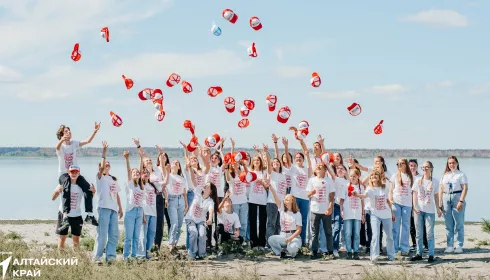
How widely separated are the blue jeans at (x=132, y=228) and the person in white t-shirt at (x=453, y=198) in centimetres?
569

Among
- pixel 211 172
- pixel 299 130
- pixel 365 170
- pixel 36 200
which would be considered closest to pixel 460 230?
pixel 365 170

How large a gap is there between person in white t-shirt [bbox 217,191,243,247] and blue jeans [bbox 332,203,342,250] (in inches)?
70.9

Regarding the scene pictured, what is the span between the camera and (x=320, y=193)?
1243 cm

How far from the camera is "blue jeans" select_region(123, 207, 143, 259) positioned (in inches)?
463

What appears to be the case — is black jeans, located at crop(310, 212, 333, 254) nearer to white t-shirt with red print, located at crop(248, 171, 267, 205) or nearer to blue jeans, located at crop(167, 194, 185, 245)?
white t-shirt with red print, located at crop(248, 171, 267, 205)

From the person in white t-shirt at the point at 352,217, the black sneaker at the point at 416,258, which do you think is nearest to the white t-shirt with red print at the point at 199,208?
the person in white t-shirt at the point at 352,217

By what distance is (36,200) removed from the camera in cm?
4081

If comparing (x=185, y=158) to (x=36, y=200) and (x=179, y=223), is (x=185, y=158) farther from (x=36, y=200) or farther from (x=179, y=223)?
(x=36, y=200)

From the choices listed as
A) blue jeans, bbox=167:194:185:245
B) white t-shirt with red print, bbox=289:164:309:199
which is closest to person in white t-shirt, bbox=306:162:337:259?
white t-shirt with red print, bbox=289:164:309:199

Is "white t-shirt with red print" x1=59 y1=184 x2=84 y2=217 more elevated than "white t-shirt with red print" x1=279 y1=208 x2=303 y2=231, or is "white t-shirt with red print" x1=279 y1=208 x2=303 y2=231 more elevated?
"white t-shirt with red print" x1=59 y1=184 x2=84 y2=217

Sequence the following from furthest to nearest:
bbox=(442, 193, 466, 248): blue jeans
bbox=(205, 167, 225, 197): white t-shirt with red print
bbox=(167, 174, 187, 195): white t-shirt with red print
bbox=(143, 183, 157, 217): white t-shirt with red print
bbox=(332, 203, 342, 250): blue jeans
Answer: bbox=(205, 167, 225, 197): white t-shirt with red print < bbox=(442, 193, 466, 248): blue jeans < bbox=(332, 203, 342, 250): blue jeans < bbox=(167, 174, 187, 195): white t-shirt with red print < bbox=(143, 183, 157, 217): white t-shirt with red print

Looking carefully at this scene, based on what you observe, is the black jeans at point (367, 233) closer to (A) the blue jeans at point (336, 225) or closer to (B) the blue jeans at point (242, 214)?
(A) the blue jeans at point (336, 225)

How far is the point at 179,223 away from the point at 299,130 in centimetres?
309

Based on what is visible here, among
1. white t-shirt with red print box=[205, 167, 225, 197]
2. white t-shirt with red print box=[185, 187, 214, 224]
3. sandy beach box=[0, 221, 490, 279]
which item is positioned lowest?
sandy beach box=[0, 221, 490, 279]
